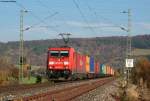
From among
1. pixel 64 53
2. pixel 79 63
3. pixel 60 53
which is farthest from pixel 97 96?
pixel 79 63

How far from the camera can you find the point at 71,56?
56.6 meters

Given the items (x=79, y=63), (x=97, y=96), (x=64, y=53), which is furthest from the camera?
(x=79, y=63)

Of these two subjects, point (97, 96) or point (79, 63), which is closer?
point (97, 96)

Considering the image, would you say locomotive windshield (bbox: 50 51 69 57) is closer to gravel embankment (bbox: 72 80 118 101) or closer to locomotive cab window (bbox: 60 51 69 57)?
locomotive cab window (bbox: 60 51 69 57)

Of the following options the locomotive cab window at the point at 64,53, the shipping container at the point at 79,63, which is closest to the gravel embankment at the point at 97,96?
the locomotive cab window at the point at 64,53

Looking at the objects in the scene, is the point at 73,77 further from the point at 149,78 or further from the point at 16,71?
the point at 16,71

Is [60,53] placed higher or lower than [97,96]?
higher

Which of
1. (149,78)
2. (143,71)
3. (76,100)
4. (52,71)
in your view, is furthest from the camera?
(143,71)

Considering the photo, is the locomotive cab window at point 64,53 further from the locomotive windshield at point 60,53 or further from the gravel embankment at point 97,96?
the gravel embankment at point 97,96

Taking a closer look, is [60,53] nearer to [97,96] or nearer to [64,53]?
[64,53]

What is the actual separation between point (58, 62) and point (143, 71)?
74.9 ft

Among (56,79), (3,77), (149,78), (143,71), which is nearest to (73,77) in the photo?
(56,79)

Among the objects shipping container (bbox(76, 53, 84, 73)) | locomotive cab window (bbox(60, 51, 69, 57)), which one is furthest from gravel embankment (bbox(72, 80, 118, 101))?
shipping container (bbox(76, 53, 84, 73))

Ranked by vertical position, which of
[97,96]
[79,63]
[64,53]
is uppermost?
[64,53]
